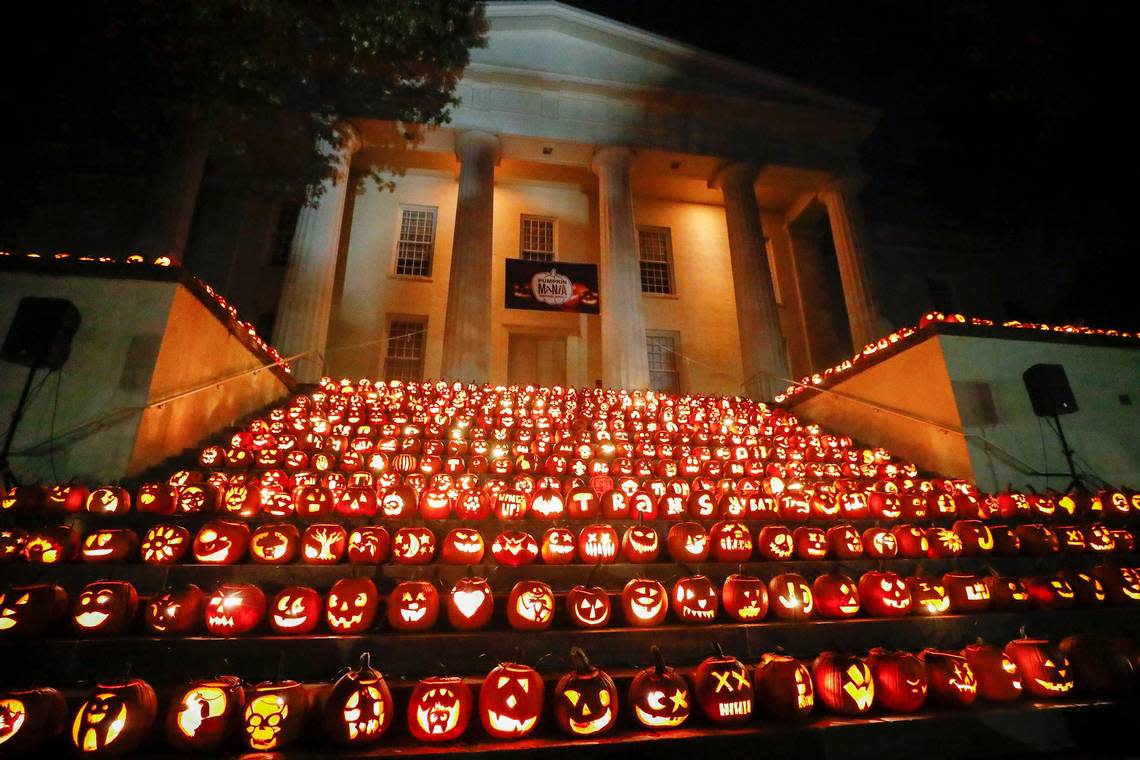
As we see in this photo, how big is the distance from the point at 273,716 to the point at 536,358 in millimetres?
16202

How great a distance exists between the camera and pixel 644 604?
3.43 m

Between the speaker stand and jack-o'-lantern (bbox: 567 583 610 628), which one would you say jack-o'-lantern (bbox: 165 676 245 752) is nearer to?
jack-o'-lantern (bbox: 567 583 610 628)

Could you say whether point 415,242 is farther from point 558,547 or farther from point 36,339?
point 558,547

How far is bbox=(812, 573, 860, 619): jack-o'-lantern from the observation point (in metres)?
3.61

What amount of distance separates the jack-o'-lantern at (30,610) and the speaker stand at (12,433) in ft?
8.65

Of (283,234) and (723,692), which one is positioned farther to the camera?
(283,234)

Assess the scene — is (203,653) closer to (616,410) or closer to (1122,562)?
Result: (1122,562)

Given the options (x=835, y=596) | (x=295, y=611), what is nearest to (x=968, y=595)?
(x=835, y=596)

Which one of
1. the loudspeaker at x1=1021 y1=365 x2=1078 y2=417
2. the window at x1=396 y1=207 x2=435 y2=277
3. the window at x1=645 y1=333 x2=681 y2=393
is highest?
the window at x1=396 y1=207 x2=435 y2=277

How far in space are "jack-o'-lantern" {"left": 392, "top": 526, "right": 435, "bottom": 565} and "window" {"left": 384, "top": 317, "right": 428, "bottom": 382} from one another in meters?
13.2

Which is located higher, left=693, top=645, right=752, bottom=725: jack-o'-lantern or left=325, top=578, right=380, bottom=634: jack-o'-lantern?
left=325, top=578, right=380, bottom=634: jack-o'-lantern

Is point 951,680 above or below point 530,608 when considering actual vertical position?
below

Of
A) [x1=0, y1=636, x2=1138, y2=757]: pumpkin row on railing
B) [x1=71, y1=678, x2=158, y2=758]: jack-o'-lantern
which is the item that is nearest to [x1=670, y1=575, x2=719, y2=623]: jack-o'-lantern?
[x1=0, y1=636, x2=1138, y2=757]: pumpkin row on railing

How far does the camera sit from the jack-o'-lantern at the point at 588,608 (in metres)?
3.35
